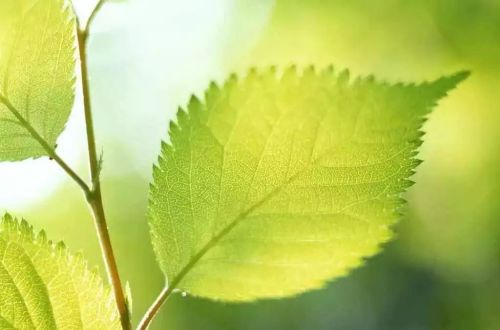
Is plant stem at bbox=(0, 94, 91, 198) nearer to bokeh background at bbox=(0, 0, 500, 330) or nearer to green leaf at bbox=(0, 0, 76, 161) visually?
green leaf at bbox=(0, 0, 76, 161)

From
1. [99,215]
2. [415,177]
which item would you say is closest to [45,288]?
[99,215]

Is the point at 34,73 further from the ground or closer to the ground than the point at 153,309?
further from the ground

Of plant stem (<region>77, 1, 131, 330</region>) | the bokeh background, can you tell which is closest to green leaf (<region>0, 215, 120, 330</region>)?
plant stem (<region>77, 1, 131, 330</region>)

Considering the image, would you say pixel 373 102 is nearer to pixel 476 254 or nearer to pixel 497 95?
pixel 497 95

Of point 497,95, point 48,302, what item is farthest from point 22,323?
point 497,95

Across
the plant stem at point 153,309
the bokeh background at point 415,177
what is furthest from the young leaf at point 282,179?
the bokeh background at point 415,177

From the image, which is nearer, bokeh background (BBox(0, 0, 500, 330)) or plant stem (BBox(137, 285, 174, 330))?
plant stem (BBox(137, 285, 174, 330))

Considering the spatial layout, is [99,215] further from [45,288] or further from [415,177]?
[415,177]
